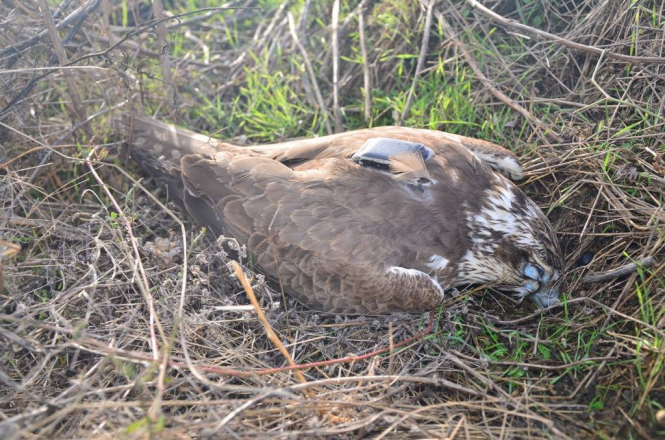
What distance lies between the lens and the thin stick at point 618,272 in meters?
3.15

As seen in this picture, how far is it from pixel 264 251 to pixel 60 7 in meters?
2.31

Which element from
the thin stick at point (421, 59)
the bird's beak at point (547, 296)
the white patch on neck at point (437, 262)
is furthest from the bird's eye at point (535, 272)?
the thin stick at point (421, 59)

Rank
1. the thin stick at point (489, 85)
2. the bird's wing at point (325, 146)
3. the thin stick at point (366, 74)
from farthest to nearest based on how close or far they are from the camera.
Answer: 1. the thin stick at point (366, 74)
2. the thin stick at point (489, 85)
3. the bird's wing at point (325, 146)

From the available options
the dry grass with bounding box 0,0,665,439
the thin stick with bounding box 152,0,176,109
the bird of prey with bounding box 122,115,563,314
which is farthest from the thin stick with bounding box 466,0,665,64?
the thin stick with bounding box 152,0,176,109

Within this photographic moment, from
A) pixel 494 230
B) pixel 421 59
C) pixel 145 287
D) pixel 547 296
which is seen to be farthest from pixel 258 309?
pixel 421 59

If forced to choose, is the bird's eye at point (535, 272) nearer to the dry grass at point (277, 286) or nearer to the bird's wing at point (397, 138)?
the dry grass at point (277, 286)

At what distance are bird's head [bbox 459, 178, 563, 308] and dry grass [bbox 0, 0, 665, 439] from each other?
0.18 m

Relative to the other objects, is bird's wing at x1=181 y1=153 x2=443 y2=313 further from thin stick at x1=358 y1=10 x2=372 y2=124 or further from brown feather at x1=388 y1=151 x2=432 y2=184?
thin stick at x1=358 y1=10 x2=372 y2=124

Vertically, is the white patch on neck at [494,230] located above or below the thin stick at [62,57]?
below

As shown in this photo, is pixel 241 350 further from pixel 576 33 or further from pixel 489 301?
pixel 576 33

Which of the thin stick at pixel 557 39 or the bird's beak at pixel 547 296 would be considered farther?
the thin stick at pixel 557 39

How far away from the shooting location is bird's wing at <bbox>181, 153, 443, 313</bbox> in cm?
341

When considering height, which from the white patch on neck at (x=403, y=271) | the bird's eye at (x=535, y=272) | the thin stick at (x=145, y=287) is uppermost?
the thin stick at (x=145, y=287)

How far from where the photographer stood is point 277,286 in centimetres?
370
